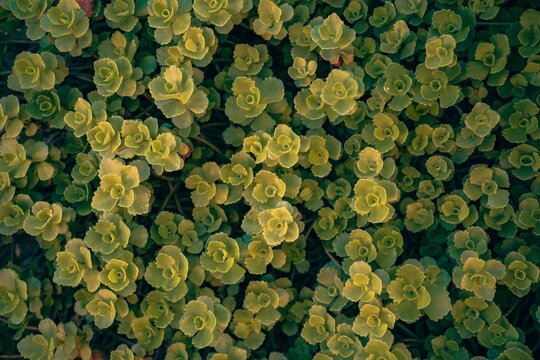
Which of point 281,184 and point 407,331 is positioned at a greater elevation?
point 281,184

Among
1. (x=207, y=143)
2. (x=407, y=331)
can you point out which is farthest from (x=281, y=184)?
(x=407, y=331)

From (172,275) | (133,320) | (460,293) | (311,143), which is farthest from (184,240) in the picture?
(460,293)

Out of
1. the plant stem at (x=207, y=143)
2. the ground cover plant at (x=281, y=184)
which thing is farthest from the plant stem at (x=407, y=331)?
the plant stem at (x=207, y=143)

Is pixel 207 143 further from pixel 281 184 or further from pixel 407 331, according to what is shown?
pixel 407 331

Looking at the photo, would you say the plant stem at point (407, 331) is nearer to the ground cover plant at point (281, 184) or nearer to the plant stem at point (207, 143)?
the ground cover plant at point (281, 184)

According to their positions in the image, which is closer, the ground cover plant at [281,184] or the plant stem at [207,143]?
the ground cover plant at [281,184]

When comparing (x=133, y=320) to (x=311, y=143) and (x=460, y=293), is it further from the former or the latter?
(x=460, y=293)

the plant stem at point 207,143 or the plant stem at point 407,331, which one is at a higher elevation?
the plant stem at point 207,143

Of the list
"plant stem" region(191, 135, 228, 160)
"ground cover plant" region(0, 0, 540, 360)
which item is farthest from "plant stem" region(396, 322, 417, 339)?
"plant stem" region(191, 135, 228, 160)
